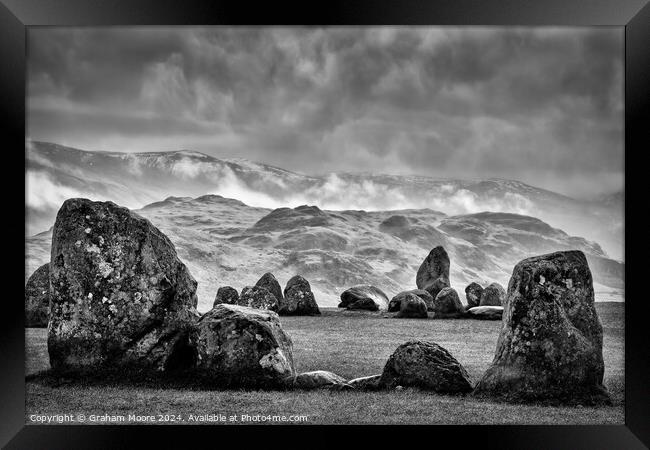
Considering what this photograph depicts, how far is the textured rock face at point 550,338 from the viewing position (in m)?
14.0

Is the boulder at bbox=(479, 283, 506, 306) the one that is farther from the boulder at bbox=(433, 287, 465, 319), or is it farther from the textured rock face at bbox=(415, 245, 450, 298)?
the textured rock face at bbox=(415, 245, 450, 298)

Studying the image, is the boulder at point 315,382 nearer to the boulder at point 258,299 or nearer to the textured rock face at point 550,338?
the textured rock face at point 550,338

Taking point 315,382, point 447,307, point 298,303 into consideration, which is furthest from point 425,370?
point 298,303

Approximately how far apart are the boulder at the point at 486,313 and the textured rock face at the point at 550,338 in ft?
76.2

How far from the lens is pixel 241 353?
15.1 meters

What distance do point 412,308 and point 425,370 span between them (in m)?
24.3

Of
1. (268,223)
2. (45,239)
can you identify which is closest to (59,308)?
(45,239)

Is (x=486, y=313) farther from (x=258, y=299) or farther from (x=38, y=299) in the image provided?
(x=38, y=299)

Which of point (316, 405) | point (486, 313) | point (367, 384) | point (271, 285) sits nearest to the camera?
point (316, 405)

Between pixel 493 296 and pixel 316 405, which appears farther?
pixel 493 296

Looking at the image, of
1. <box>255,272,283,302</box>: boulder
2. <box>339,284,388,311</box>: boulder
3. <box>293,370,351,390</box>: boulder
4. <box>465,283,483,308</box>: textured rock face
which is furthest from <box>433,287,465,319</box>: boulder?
<box>293,370,351,390</box>: boulder

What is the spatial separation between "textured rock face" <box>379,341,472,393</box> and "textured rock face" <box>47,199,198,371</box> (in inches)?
215

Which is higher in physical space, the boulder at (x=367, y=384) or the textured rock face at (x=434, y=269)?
the textured rock face at (x=434, y=269)

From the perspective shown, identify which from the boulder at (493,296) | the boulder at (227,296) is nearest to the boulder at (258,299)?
the boulder at (227,296)
